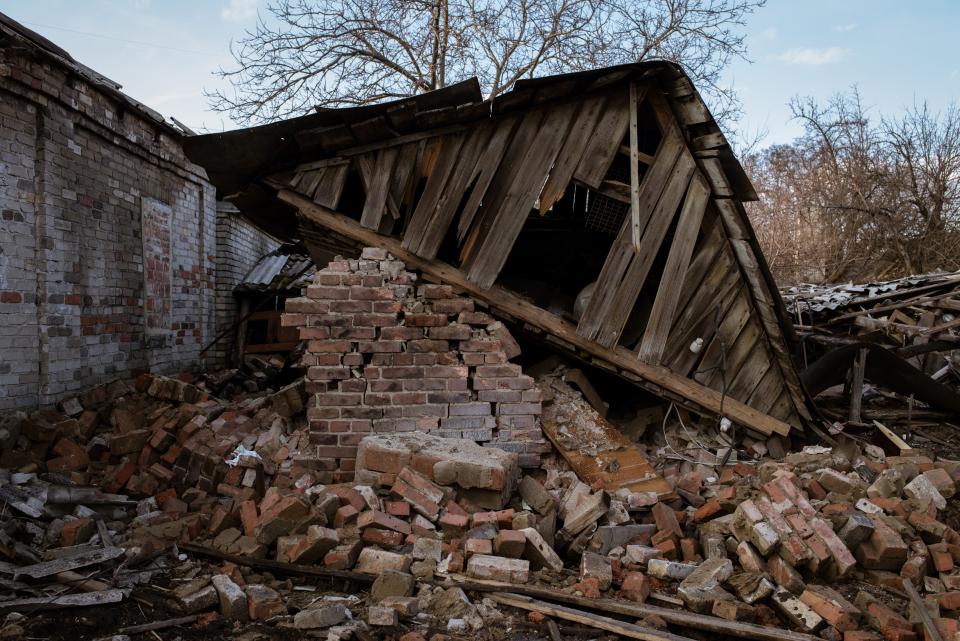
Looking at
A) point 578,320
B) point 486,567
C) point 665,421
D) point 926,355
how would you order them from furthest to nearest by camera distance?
1. point 926,355
2. point 665,421
3. point 578,320
4. point 486,567

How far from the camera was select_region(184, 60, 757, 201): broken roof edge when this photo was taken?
3949 mm

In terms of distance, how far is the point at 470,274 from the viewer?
14.4 ft

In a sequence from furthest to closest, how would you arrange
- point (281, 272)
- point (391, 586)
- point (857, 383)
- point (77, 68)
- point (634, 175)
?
1. point (281, 272)
2. point (77, 68)
3. point (857, 383)
4. point (634, 175)
5. point (391, 586)

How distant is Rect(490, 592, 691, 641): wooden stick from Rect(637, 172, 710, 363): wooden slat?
2174 mm

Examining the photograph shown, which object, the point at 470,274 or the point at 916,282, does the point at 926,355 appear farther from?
the point at 470,274

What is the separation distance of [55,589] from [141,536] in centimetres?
70

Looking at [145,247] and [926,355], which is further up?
[145,247]

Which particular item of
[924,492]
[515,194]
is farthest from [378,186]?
[924,492]

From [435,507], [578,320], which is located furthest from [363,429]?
[578,320]

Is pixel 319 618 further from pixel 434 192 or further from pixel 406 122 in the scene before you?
pixel 406 122

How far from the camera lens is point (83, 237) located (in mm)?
6137

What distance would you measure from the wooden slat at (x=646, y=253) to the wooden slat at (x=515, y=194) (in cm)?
81

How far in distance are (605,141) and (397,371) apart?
7.80 ft

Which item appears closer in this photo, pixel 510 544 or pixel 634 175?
pixel 510 544
